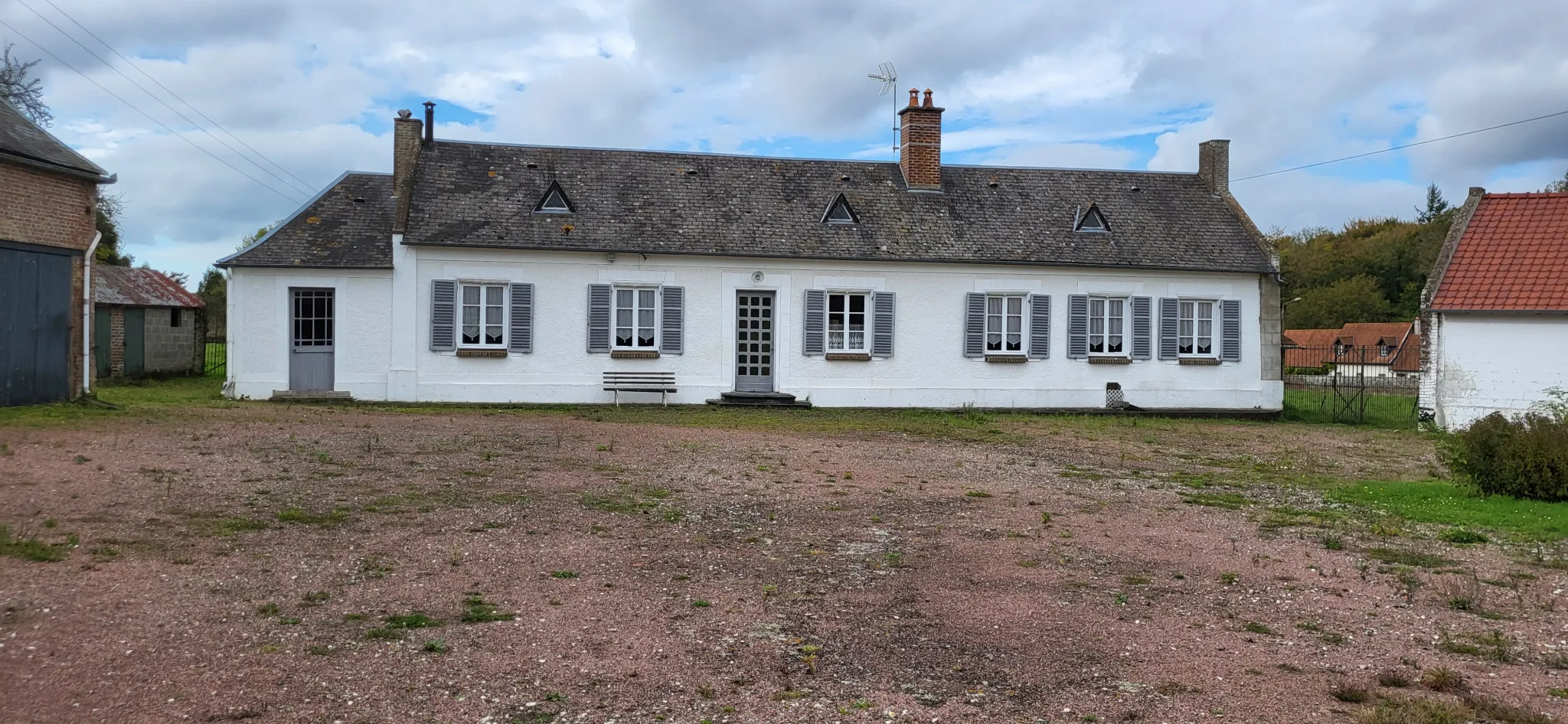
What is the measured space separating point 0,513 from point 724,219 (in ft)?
56.2

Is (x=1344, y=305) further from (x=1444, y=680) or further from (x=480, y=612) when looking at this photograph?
(x=480, y=612)

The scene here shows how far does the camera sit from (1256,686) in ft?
18.3

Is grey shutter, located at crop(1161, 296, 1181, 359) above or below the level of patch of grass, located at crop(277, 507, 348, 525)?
above

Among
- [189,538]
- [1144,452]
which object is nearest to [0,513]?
[189,538]

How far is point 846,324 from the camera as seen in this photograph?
24.4 metres

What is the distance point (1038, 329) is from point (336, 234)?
1449cm

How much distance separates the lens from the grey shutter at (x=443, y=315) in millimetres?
22828

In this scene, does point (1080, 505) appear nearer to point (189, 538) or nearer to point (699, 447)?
point (699, 447)

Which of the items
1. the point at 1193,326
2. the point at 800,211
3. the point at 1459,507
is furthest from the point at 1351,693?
the point at 1193,326

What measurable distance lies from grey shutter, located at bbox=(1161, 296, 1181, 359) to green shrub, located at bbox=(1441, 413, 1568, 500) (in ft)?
42.8

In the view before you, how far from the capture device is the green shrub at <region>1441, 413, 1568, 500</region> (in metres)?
11.5

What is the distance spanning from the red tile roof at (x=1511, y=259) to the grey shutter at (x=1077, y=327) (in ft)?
21.6

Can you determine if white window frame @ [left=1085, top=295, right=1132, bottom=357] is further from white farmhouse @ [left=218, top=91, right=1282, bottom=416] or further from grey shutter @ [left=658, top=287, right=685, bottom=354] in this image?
grey shutter @ [left=658, top=287, right=685, bottom=354]

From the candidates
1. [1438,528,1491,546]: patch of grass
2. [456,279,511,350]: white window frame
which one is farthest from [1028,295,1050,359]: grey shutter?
[1438,528,1491,546]: patch of grass
